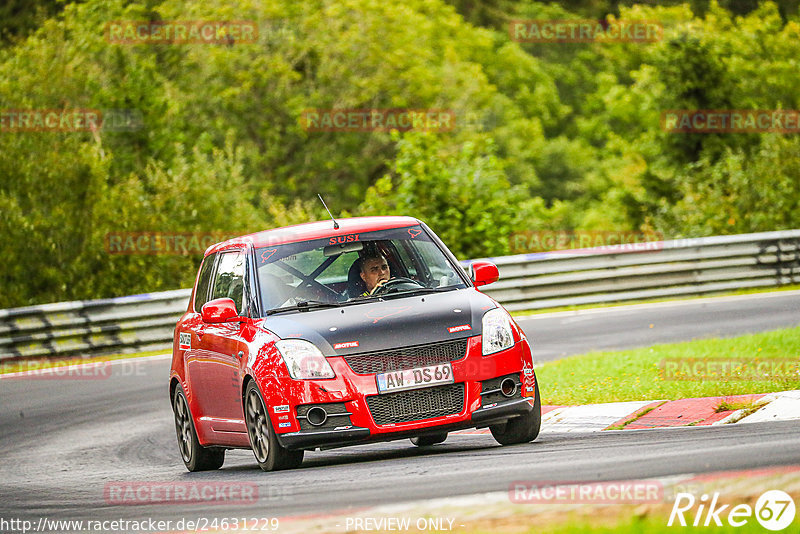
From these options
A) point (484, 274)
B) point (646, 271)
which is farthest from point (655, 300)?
point (484, 274)

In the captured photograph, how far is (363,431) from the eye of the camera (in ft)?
26.7

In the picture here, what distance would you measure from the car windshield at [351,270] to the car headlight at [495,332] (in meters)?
0.64

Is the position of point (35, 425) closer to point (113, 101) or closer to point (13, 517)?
point (13, 517)

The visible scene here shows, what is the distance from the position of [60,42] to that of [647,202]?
17761mm

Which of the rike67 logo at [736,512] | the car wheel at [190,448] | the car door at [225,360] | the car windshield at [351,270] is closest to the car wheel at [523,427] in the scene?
the car windshield at [351,270]

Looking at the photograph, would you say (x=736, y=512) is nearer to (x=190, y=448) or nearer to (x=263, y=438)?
(x=263, y=438)

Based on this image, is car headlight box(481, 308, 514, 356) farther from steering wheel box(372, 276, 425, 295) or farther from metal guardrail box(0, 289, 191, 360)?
metal guardrail box(0, 289, 191, 360)

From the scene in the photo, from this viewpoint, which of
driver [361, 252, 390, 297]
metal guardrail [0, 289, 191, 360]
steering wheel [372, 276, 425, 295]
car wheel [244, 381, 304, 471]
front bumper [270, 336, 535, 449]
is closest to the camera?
front bumper [270, 336, 535, 449]

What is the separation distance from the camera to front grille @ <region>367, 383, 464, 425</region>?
8164mm

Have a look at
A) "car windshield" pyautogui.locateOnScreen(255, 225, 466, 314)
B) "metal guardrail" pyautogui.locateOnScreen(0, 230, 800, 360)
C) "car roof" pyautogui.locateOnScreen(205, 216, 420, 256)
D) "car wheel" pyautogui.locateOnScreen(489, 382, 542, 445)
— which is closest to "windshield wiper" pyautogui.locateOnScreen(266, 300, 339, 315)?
"car windshield" pyautogui.locateOnScreen(255, 225, 466, 314)

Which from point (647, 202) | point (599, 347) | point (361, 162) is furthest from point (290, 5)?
point (599, 347)

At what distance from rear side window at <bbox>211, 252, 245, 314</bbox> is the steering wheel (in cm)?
101

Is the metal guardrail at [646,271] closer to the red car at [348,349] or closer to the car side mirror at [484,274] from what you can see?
the red car at [348,349]

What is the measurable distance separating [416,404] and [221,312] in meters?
1.65
